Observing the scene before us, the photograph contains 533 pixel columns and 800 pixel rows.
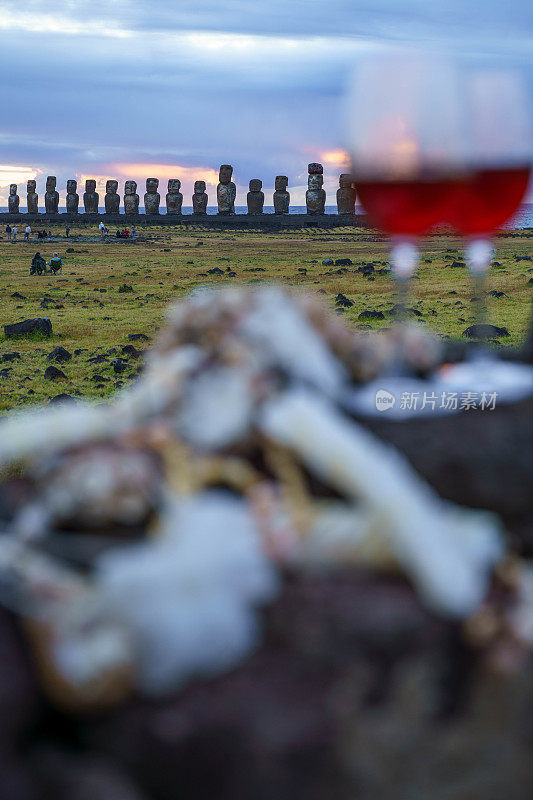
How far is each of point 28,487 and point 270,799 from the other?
744 mm

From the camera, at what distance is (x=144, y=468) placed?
1.38 metres

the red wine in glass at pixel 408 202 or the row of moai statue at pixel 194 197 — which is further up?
the row of moai statue at pixel 194 197

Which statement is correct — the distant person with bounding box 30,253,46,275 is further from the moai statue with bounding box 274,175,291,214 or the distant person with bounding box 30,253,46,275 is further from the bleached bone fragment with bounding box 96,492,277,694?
the moai statue with bounding box 274,175,291,214

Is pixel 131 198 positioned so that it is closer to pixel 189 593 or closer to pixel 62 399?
pixel 62 399

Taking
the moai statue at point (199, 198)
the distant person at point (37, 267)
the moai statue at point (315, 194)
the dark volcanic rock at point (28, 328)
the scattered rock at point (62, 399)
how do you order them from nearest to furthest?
the scattered rock at point (62, 399) < the dark volcanic rock at point (28, 328) < the distant person at point (37, 267) < the moai statue at point (315, 194) < the moai statue at point (199, 198)

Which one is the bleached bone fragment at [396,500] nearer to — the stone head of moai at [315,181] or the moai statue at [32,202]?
the stone head of moai at [315,181]

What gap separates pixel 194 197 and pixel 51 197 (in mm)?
10556

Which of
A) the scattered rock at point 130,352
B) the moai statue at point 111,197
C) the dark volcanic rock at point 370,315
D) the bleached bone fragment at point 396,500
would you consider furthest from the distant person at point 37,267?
the moai statue at point 111,197

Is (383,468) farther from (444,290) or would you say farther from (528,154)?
(444,290)

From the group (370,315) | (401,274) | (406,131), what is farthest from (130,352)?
(406,131)

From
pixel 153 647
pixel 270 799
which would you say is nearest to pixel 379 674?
pixel 270 799

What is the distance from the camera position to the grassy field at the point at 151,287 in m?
11.2

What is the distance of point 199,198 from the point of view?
55750mm

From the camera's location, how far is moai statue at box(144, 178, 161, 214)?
2216 inches
